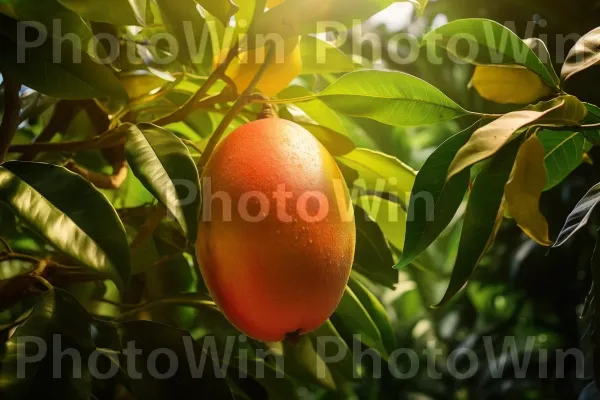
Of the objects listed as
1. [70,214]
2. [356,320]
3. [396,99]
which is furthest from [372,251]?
[70,214]

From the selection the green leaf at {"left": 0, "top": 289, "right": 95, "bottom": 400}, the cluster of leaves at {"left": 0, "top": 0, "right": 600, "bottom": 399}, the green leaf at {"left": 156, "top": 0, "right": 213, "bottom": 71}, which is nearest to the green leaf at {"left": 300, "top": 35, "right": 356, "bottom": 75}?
the cluster of leaves at {"left": 0, "top": 0, "right": 600, "bottom": 399}

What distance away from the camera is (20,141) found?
0.72 meters

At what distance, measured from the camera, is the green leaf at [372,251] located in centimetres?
58

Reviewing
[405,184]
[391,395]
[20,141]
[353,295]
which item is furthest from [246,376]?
[391,395]

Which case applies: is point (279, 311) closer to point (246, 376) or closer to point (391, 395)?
point (246, 376)

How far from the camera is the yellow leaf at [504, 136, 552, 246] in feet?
1.22

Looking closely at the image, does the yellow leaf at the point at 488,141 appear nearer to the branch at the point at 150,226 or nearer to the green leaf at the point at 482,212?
the green leaf at the point at 482,212

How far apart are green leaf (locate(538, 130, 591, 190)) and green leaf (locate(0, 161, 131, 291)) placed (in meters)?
0.35

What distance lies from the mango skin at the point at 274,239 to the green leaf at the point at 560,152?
0.20 meters

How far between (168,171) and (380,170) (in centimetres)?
26

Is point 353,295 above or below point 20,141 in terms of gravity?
below

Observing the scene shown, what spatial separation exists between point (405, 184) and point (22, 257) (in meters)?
0.34

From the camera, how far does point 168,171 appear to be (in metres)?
0.38

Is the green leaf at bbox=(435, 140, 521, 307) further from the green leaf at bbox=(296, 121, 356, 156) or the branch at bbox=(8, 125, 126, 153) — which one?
the branch at bbox=(8, 125, 126, 153)
